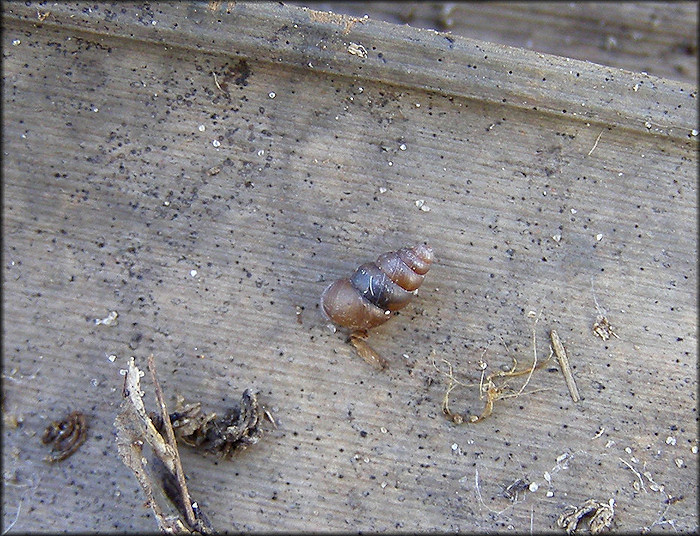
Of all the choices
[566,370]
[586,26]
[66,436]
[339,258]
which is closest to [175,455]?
[66,436]

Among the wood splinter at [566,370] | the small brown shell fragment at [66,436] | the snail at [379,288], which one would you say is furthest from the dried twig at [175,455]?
the wood splinter at [566,370]

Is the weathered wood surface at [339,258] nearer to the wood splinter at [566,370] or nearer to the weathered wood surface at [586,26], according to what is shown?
the wood splinter at [566,370]

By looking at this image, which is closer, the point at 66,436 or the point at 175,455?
the point at 175,455

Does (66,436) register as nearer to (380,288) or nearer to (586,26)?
(380,288)

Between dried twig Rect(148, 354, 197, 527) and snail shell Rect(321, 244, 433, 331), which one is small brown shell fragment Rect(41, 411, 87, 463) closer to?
dried twig Rect(148, 354, 197, 527)

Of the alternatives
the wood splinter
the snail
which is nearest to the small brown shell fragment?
the snail

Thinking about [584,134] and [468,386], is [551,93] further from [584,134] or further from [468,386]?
[468,386]
